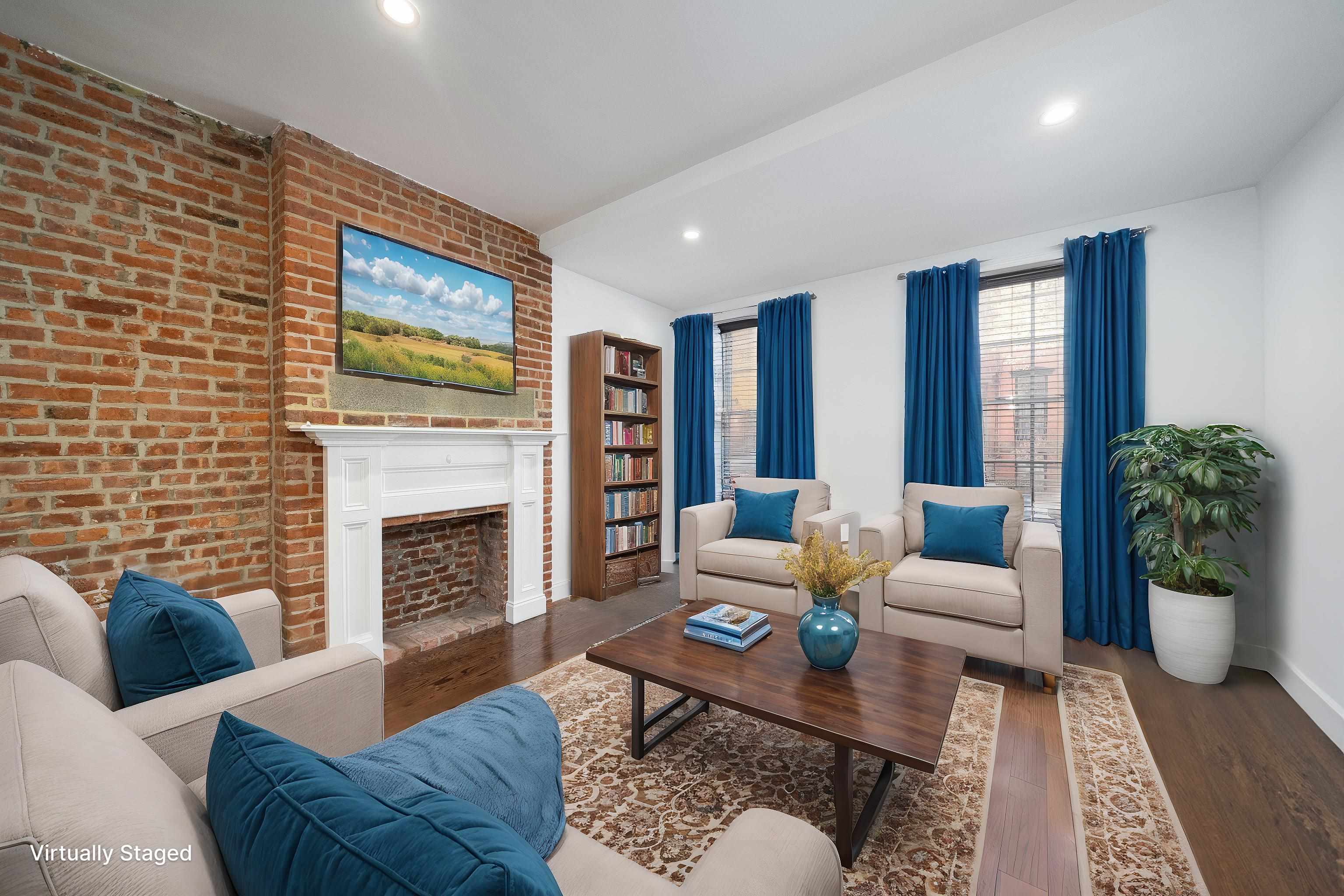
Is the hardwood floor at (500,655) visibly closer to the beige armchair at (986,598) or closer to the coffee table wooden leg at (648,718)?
the coffee table wooden leg at (648,718)

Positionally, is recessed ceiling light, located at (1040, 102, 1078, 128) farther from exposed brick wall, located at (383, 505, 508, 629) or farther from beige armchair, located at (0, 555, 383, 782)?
exposed brick wall, located at (383, 505, 508, 629)

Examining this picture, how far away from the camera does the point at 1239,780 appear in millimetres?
1811

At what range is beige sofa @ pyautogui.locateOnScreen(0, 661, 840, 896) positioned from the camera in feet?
1.45

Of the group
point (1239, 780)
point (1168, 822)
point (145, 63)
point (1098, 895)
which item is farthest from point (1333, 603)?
point (145, 63)

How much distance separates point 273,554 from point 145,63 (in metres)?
2.12

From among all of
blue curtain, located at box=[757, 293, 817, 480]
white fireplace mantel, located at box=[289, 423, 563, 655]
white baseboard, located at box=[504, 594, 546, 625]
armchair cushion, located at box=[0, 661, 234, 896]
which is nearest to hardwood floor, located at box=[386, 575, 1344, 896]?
white baseboard, located at box=[504, 594, 546, 625]

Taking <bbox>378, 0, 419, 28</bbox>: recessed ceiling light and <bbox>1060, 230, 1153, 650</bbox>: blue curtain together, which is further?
<bbox>1060, 230, 1153, 650</bbox>: blue curtain

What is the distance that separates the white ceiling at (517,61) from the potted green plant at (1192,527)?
7.15ft

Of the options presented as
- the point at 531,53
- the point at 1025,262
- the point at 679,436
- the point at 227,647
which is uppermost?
the point at 531,53

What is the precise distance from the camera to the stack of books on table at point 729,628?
6.64 feet

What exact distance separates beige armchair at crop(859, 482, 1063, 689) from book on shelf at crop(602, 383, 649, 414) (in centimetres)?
216

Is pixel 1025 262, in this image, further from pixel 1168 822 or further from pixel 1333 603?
pixel 1168 822

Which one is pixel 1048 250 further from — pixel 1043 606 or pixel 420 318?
pixel 420 318

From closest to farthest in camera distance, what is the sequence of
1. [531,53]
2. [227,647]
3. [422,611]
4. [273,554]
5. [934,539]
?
[227,647] < [531,53] < [273,554] < [934,539] < [422,611]
